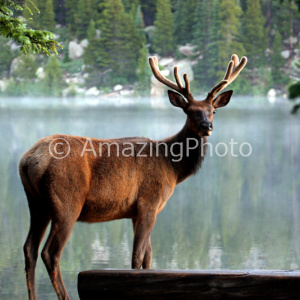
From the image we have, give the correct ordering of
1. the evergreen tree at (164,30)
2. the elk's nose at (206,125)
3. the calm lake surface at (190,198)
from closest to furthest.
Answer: the elk's nose at (206,125) → the calm lake surface at (190,198) → the evergreen tree at (164,30)

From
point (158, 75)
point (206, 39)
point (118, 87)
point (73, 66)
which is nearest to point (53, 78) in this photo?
point (73, 66)

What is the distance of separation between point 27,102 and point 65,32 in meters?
2.27

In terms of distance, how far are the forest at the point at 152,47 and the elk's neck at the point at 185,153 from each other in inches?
510

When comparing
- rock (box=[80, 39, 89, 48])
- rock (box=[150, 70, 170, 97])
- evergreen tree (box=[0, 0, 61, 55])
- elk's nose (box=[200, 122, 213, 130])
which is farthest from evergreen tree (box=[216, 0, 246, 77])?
evergreen tree (box=[0, 0, 61, 55])

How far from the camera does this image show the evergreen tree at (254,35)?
1745cm

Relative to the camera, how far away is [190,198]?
990 cm

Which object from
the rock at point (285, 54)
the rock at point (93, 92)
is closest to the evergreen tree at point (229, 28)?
the rock at point (285, 54)

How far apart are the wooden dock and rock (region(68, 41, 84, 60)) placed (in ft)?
49.0

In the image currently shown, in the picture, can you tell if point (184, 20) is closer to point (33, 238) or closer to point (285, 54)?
point (285, 54)

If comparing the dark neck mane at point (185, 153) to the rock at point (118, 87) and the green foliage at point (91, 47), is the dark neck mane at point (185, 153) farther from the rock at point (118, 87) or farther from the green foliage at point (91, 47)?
the green foliage at point (91, 47)

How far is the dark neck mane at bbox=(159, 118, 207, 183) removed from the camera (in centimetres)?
415

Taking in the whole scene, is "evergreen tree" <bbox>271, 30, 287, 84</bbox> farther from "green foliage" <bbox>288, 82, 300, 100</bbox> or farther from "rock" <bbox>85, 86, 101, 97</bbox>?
"green foliage" <bbox>288, 82, 300, 100</bbox>

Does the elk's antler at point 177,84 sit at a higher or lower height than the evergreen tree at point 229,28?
lower

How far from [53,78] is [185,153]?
13.6m
